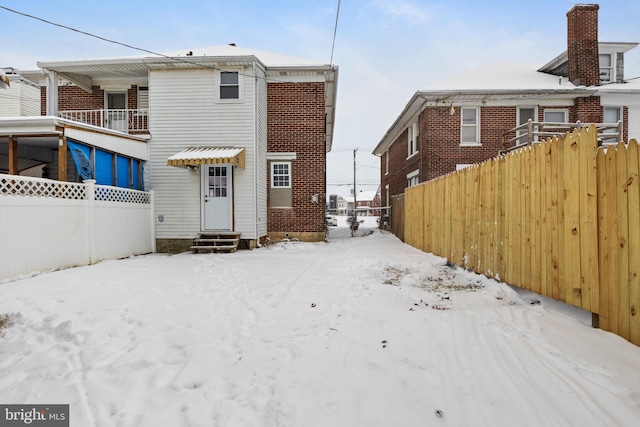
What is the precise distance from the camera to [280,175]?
43.2 feet

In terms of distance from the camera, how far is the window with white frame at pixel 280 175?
13125mm

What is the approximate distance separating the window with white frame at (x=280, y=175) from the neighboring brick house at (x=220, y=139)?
0.04m

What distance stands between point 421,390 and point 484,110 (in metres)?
14.9

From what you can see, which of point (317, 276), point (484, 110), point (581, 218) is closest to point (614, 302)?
point (581, 218)

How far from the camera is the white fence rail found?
20.1ft

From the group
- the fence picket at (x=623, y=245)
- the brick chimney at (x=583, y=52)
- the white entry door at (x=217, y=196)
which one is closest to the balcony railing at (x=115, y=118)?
the white entry door at (x=217, y=196)

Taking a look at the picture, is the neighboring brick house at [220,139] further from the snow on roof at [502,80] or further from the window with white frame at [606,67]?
the window with white frame at [606,67]

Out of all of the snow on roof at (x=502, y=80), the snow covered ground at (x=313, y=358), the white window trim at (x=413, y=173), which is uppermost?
the snow on roof at (x=502, y=80)

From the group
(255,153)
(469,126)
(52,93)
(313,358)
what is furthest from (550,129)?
(52,93)

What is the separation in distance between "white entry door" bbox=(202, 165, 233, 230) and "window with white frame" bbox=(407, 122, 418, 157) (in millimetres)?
9516

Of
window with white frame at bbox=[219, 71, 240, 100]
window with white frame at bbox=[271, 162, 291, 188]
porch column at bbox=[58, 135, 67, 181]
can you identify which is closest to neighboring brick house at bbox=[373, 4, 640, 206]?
window with white frame at bbox=[271, 162, 291, 188]

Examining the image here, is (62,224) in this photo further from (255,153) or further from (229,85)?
(229,85)

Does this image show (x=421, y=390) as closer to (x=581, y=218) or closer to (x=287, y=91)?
(x=581, y=218)

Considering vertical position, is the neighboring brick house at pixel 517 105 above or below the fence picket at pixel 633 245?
above
